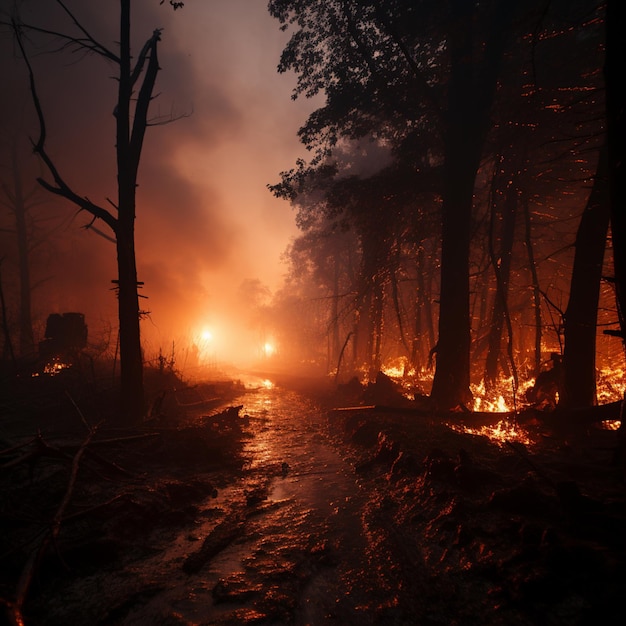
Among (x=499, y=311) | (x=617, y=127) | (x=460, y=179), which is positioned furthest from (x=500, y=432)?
(x=499, y=311)

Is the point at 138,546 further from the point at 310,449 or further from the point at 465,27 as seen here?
the point at 465,27

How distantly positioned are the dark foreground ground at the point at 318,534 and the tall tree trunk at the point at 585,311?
1.16 metres

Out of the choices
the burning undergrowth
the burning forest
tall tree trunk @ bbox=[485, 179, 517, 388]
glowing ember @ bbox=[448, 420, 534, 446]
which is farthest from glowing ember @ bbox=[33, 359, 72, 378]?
tall tree trunk @ bbox=[485, 179, 517, 388]

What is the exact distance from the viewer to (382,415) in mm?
7820

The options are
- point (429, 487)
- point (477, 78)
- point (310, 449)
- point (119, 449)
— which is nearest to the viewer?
point (429, 487)

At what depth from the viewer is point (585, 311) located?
6.66 meters

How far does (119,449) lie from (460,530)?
16.1 feet

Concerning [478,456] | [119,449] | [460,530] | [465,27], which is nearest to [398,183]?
[465,27]

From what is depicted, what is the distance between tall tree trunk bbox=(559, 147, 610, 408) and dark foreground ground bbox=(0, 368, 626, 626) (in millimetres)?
1165

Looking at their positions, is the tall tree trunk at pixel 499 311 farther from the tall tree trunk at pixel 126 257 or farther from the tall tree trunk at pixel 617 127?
the tall tree trunk at pixel 126 257

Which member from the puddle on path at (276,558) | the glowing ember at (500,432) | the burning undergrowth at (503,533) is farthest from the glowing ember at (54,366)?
the glowing ember at (500,432)

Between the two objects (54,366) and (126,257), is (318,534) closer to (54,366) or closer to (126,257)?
(126,257)

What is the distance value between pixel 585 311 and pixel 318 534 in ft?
21.7

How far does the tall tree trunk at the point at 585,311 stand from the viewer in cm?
653
